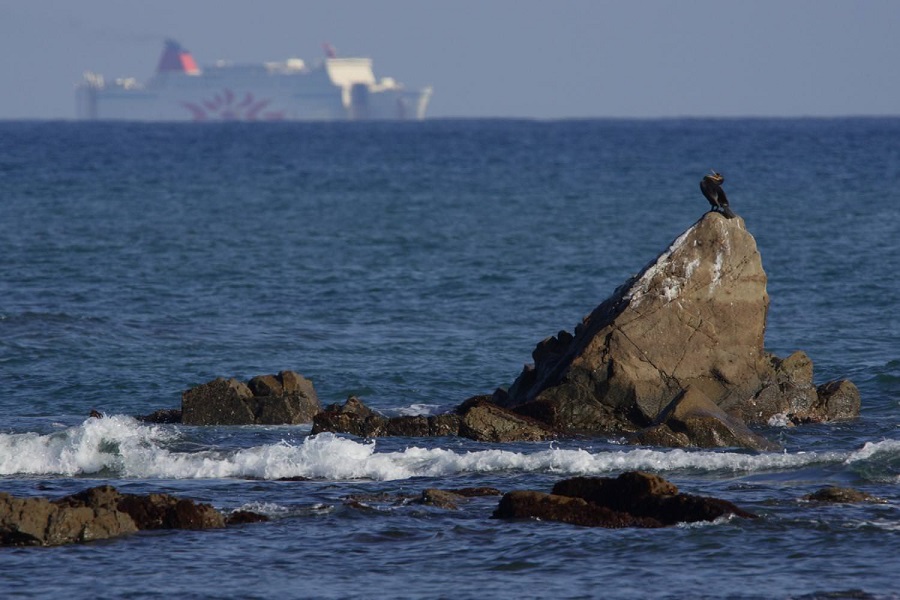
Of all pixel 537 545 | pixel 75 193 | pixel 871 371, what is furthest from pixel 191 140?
pixel 537 545

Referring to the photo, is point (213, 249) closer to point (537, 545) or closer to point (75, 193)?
point (75, 193)

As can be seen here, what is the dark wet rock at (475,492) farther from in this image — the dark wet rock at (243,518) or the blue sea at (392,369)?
the dark wet rock at (243,518)

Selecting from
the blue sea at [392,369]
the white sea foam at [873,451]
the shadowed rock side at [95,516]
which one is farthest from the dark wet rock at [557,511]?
the white sea foam at [873,451]

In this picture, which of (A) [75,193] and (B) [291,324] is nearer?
(B) [291,324]

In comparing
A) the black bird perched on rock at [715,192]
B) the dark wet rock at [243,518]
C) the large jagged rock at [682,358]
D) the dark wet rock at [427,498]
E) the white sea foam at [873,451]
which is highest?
the black bird perched on rock at [715,192]

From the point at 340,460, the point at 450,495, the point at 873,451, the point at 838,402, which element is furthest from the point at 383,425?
the point at 838,402

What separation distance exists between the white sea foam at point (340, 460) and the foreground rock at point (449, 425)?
0.86m

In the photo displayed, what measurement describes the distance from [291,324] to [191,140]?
100644 mm

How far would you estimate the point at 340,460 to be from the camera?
1764 centimetres

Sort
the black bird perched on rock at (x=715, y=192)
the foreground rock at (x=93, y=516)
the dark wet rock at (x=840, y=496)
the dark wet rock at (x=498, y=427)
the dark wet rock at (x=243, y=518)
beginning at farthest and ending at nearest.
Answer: the black bird perched on rock at (x=715, y=192) → the dark wet rock at (x=498, y=427) → the dark wet rock at (x=840, y=496) → the dark wet rock at (x=243, y=518) → the foreground rock at (x=93, y=516)

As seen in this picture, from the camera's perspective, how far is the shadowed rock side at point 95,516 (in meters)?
14.1

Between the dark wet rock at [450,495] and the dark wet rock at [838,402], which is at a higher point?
the dark wet rock at [838,402]

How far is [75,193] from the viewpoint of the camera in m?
65.8

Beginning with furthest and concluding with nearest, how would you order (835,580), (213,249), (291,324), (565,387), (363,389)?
(213,249), (291,324), (363,389), (565,387), (835,580)
